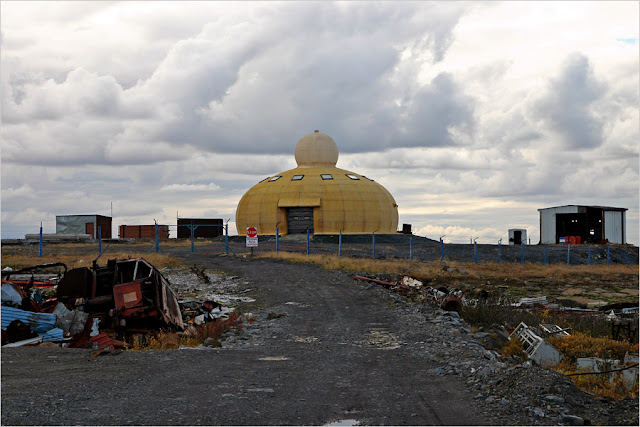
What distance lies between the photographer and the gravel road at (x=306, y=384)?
7.27 metres

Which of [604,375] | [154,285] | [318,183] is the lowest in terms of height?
[604,375]

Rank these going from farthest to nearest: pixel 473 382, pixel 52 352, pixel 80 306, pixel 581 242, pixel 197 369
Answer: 1. pixel 581 242
2. pixel 80 306
3. pixel 52 352
4. pixel 197 369
5. pixel 473 382

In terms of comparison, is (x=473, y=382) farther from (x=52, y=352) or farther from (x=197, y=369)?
(x=52, y=352)

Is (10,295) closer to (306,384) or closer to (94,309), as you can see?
(94,309)

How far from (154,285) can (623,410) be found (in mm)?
10206

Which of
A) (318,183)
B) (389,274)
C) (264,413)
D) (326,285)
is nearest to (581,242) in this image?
(318,183)

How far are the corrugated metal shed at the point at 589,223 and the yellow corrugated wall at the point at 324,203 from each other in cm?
1917

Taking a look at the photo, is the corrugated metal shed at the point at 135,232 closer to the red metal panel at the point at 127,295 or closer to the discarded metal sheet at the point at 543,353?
the red metal panel at the point at 127,295

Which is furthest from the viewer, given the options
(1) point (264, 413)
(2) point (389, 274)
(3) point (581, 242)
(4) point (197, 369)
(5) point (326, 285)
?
(3) point (581, 242)

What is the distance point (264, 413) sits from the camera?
7379 millimetres

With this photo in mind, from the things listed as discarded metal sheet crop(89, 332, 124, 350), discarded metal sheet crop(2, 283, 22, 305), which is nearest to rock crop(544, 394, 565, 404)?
discarded metal sheet crop(89, 332, 124, 350)

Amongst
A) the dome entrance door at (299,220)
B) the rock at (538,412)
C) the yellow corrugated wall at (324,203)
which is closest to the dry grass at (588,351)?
the rock at (538,412)

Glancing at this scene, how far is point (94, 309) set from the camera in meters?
14.7

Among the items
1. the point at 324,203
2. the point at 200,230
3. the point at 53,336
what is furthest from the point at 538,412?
the point at 200,230
